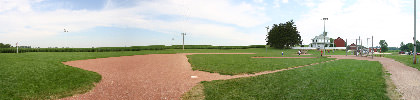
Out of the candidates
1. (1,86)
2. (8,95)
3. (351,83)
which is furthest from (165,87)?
(351,83)

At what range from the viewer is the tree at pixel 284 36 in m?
68.7

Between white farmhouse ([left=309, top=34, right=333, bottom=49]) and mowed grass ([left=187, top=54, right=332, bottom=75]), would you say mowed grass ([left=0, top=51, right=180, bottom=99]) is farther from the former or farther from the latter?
white farmhouse ([left=309, top=34, right=333, bottom=49])

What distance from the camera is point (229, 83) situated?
11.1 metres

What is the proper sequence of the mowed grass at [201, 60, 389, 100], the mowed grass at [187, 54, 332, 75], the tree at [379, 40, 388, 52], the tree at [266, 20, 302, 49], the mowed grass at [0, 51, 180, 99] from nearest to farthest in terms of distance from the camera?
the mowed grass at [201, 60, 389, 100], the mowed grass at [0, 51, 180, 99], the mowed grass at [187, 54, 332, 75], the tree at [266, 20, 302, 49], the tree at [379, 40, 388, 52]

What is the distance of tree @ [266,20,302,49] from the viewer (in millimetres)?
68688

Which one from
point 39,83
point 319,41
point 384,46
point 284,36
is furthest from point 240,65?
point 384,46

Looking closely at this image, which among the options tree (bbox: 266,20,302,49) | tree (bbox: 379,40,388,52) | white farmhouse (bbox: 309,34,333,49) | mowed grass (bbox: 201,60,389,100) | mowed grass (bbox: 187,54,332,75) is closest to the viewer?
mowed grass (bbox: 201,60,389,100)

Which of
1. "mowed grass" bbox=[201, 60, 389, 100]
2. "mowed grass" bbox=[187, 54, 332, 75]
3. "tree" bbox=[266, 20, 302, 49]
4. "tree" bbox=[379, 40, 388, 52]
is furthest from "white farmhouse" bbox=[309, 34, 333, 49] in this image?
"mowed grass" bbox=[201, 60, 389, 100]

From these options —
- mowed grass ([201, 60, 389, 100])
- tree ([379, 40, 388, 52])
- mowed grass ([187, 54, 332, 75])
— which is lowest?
mowed grass ([201, 60, 389, 100])

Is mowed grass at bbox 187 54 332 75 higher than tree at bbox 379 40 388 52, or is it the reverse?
tree at bbox 379 40 388 52

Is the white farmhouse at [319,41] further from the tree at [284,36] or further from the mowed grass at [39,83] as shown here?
the mowed grass at [39,83]

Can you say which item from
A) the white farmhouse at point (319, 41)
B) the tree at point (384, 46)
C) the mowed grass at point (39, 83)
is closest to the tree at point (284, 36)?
the white farmhouse at point (319, 41)

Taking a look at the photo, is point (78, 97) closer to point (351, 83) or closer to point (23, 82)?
point (23, 82)

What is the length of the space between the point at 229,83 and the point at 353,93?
565 centimetres
